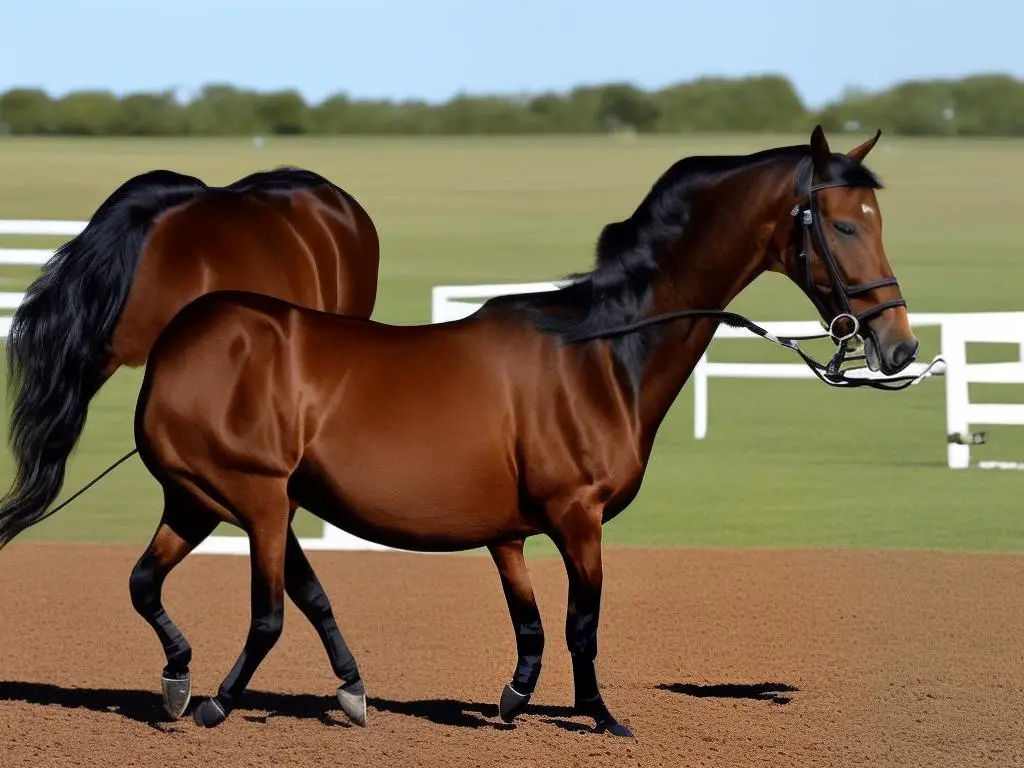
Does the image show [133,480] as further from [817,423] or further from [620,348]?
[620,348]

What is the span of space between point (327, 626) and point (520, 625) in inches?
27.8

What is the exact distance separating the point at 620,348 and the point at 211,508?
1479 mm

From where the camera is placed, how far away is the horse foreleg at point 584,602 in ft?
18.4

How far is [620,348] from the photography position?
5.70 metres

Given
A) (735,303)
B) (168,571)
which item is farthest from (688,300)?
(735,303)

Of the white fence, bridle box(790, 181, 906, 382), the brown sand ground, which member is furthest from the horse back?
the white fence

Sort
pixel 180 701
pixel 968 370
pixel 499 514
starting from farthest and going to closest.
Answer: pixel 968 370
pixel 180 701
pixel 499 514

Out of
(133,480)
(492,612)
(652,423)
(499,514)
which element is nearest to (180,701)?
(499,514)

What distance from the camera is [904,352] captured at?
211 inches

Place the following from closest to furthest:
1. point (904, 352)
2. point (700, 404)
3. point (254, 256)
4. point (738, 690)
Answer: point (904, 352) < point (738, 690) < point (254, 256) < point (700, 404)

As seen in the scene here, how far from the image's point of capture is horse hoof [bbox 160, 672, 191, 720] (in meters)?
6.09

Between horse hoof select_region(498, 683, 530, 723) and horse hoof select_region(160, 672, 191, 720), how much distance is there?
112 centimetres

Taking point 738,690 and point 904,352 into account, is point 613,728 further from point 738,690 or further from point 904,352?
point 904,352

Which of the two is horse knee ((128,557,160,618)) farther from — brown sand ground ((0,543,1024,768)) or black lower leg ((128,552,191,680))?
brown sand ground ((0,543,1024,768))
